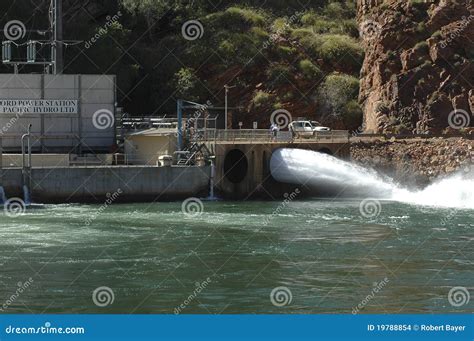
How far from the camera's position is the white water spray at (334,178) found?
57625 millimetres

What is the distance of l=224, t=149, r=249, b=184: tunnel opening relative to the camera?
59.1 m

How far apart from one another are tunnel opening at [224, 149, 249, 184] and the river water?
33.9 ft

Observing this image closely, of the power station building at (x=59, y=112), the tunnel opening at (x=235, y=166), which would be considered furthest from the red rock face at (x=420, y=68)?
the power station building at (x=59, y=112)

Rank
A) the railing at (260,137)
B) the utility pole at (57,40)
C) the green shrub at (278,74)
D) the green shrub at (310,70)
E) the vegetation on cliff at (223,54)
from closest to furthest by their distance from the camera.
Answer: the railing at (260,137), the utility pole at (57,40), the vegetation on cliff at (223,54), the green shrub at (278,74), the green shrub at (310,70)

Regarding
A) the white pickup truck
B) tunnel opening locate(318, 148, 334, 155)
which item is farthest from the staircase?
tunnel opening locate(318, 148, 334, 155)

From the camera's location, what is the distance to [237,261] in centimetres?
3197

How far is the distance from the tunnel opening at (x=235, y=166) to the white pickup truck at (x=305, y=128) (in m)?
4.14

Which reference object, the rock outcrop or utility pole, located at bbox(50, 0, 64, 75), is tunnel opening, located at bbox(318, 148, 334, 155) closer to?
the rock outcrop

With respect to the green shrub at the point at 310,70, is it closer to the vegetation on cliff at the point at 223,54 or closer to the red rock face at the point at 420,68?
the vegetation on cliff at the point at 223,54

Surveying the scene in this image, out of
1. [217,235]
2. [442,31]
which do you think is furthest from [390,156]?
[217,235]

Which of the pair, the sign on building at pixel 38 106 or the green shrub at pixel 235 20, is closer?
the sign on building at pixel 38 106

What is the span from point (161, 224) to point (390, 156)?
2406cm

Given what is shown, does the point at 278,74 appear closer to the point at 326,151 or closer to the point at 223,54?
the point at 223,54

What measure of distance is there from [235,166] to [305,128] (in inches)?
356
